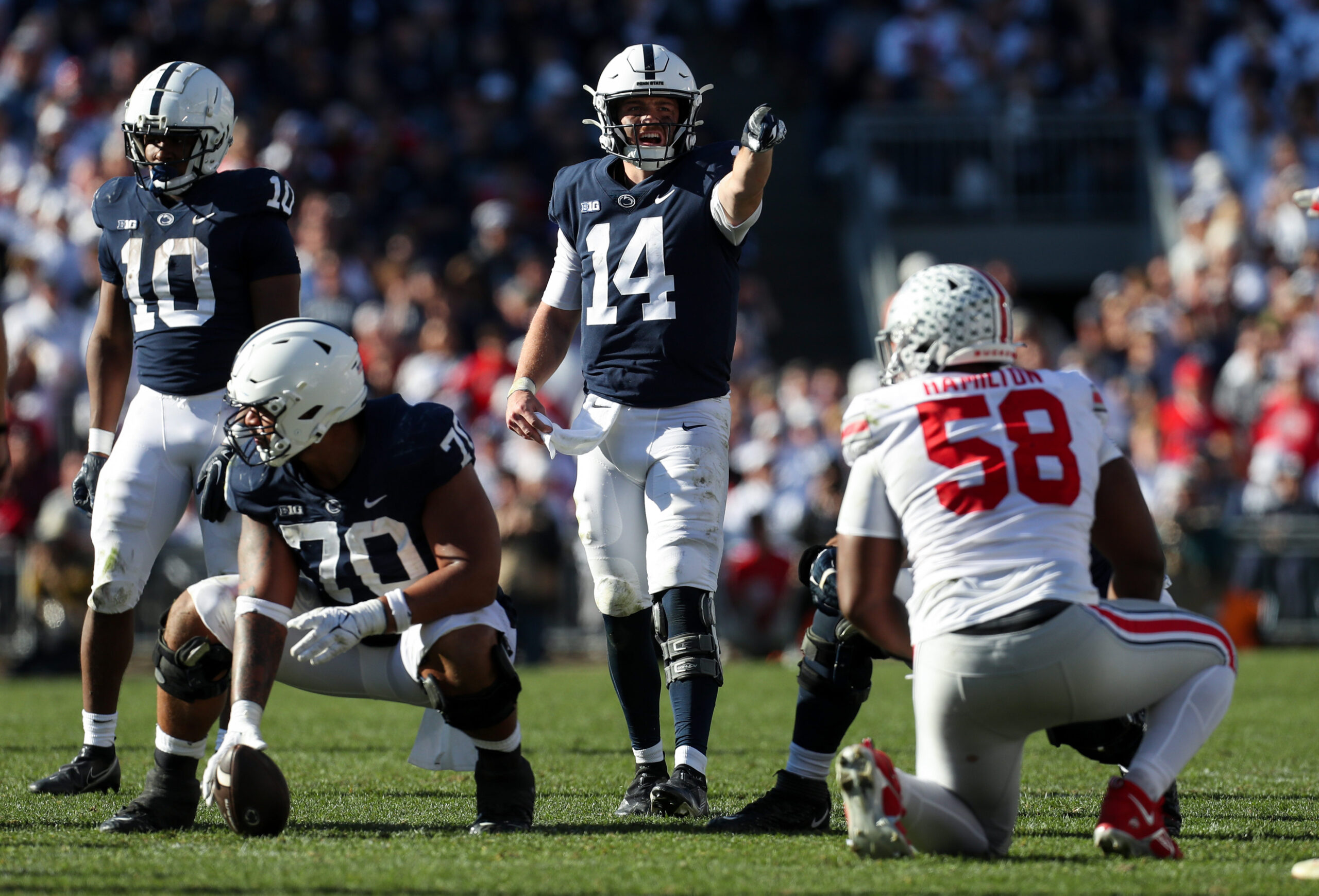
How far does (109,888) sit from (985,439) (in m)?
2.15

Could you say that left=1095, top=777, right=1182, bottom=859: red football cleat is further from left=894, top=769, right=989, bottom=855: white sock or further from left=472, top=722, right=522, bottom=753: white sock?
left=472, top=722, right=522, bottom=753: white sock

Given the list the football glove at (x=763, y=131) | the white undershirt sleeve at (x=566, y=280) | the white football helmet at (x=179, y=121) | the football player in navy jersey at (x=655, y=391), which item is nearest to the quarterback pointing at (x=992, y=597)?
the football glove at (x=763, y=131)

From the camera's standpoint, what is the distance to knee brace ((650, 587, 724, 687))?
507 centimetres

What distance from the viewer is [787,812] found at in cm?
472

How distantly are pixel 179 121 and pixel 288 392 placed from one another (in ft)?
5.27

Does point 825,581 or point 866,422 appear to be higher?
point 866,422

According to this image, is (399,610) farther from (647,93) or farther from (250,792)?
(647,93)

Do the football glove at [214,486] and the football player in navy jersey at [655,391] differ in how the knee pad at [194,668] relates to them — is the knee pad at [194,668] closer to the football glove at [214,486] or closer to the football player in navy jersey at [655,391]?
the football glove at [214,486]

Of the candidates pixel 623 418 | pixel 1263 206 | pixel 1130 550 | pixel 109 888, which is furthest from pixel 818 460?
pixel 109 888

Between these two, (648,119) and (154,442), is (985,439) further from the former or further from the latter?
(154,442)

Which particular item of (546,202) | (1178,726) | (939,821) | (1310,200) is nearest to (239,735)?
(939,821)

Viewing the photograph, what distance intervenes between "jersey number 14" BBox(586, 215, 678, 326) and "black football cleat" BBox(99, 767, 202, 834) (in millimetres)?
1857

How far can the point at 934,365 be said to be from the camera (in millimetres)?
4113

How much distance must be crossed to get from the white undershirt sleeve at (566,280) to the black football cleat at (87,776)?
6.59 ft
